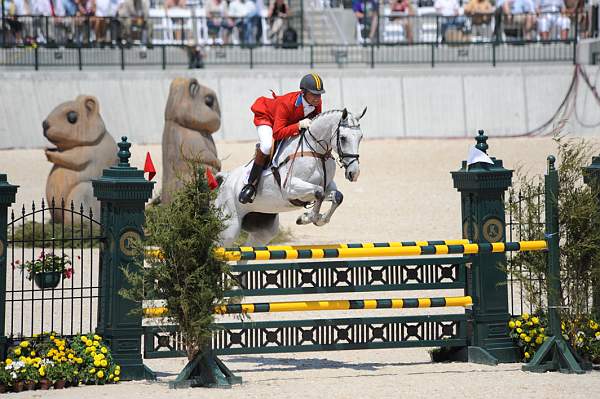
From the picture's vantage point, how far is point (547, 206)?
468 inches

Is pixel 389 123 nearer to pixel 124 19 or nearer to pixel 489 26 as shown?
pixel 489 26

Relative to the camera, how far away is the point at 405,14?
30609mm

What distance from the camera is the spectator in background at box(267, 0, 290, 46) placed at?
30.5 meters

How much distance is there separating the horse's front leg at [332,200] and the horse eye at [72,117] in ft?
27.9

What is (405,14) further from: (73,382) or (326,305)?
(73,382)

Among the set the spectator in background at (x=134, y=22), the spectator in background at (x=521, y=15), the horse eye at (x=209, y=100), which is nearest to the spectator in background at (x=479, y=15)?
the spectator in background at (x=521, y=15)

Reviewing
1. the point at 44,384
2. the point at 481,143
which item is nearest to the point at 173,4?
the point at 481,143

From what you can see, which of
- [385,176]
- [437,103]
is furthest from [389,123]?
[385,176]

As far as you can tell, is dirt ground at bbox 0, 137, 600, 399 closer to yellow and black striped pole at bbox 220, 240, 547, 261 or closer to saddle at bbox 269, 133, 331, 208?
yellow and black striped pole at bbox 220, 240, 547, 261

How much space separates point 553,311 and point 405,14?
19455mm

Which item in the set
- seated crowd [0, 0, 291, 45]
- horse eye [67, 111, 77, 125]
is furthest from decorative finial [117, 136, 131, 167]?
seated crowd [0, 0, 291, 45]

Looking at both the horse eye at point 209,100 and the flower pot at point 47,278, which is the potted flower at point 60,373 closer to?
the flower pot at point 47,278

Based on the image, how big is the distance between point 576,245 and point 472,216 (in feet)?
3.09

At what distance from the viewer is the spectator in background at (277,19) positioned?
30.5m
